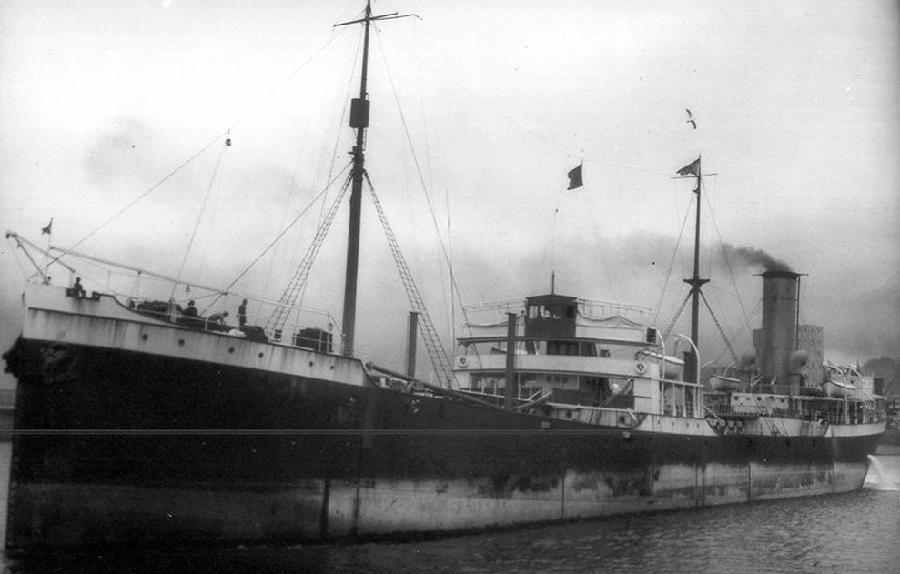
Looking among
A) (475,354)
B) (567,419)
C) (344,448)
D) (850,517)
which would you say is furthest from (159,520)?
(850,517)

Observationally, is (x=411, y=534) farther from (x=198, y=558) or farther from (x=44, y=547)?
(x=44, y=547)

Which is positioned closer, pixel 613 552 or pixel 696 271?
pixel 613 552

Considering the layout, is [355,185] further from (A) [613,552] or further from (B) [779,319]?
(B) [779,319]

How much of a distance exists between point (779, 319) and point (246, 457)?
Answer: 91.3 feet

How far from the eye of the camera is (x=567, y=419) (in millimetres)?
27266

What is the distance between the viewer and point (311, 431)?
20.9m

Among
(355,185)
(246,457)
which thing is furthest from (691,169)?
(246,457)

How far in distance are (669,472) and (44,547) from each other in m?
19.6

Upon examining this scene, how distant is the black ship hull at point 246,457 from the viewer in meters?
18.7

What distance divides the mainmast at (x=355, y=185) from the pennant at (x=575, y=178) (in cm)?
1008

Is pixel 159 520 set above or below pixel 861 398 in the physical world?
below

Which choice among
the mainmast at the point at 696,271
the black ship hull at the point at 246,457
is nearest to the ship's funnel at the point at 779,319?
the mainmast at the point at 696,271

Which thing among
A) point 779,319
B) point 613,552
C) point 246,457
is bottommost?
point 613,552

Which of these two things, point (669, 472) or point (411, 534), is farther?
point (669, 472)
